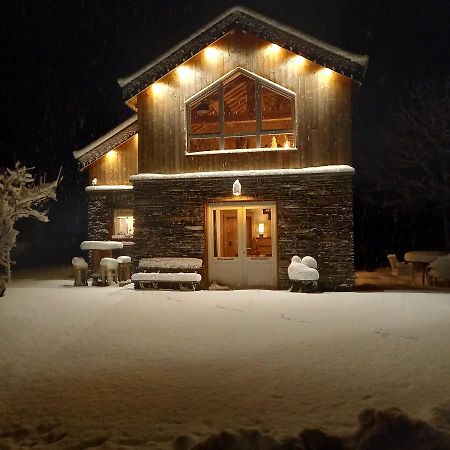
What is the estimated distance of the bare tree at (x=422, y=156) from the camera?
76.7 ft

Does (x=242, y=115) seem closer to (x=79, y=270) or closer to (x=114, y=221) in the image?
(x=114, y=221)

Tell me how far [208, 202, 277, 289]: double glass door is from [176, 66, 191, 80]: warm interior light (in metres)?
3.94

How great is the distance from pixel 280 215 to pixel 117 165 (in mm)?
7460

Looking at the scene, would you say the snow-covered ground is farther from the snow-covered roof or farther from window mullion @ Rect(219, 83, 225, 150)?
window mullion @ Rect(219, 83, 225, 150)

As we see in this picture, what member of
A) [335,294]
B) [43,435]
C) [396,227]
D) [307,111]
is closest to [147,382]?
[43,435]

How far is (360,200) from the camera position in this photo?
28.1m

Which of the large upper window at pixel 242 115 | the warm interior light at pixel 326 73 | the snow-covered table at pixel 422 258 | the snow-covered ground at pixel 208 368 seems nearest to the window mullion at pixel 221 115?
the large upper window at pixel 242 115

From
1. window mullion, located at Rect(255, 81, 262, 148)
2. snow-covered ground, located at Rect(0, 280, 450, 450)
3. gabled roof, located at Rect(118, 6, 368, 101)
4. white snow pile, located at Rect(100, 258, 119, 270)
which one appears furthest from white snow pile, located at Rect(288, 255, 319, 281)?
white snow pile, located at Rect(100, 258, 119, 270)

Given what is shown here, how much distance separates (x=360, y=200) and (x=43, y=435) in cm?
2613

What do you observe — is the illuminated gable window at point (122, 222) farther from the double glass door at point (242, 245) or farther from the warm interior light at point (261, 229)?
the warm interior light at point (261, 229)

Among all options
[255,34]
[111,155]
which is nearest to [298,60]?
[255,34]

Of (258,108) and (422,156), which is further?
(422,156)

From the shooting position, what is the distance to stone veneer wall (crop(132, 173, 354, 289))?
41.5ft

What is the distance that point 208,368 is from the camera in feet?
19.7
